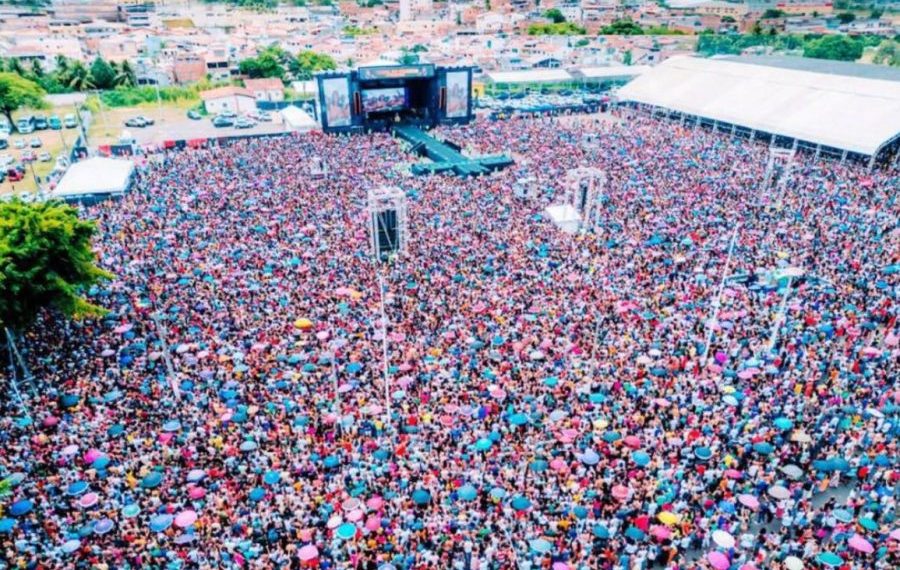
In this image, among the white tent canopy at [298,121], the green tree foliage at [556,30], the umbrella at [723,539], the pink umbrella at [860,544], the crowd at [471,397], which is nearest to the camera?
the pink umbrella at [860,544]

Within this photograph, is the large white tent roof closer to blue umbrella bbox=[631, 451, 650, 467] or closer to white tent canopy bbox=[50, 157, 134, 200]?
blue umbrella bbox=[631, 451, 650, 467]

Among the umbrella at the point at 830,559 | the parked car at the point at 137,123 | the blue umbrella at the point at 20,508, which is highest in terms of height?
the umbrella at the point at 830,559

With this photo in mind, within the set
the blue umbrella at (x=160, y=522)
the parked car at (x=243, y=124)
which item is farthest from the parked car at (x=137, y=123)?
the blue umbrella at (x=160, y=522)

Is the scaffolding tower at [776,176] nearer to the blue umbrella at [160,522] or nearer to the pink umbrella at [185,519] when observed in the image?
the pink umbrella at [185,519]

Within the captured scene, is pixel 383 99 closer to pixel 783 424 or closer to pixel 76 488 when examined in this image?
pixel 76 488

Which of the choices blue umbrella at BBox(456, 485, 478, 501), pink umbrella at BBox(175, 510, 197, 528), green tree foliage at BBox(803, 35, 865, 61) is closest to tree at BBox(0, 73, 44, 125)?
pink umbrella at BBox(175, 510, 197, 528)

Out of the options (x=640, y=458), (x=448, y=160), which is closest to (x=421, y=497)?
A: (x=640, y=458)

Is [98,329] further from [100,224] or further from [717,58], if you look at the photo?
[717,58]
